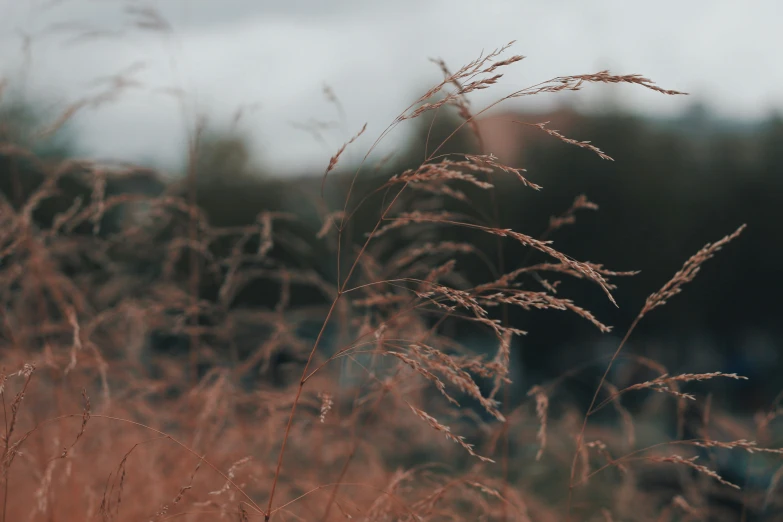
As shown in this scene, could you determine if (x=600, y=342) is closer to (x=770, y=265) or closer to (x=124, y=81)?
(x=770, y=265)

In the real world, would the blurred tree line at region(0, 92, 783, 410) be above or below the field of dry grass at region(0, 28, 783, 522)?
below

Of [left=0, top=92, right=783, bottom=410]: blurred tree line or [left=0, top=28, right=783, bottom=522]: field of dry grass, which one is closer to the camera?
[left=0, top=28, right=783, bottom=522]: field of dry grass

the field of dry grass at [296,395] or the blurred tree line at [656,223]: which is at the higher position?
the field of dry grass at [296,395]

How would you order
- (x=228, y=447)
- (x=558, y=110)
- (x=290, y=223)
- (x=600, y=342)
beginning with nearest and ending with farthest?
(x=228, y=447)
(x=558, y=110)
(x=290, y=223)
(x=600, y=342)

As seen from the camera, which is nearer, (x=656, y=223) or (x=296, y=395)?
(x=296, y=395)

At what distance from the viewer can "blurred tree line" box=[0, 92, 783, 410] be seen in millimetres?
14242

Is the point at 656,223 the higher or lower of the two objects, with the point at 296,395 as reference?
lower

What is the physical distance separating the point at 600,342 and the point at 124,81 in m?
14.3

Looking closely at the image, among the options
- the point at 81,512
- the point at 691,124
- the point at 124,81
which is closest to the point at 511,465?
the point at 81,512

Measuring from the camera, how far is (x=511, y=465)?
241cm

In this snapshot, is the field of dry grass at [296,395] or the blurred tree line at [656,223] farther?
the blurred tree line at [656,223]

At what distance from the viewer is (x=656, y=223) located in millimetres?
15148

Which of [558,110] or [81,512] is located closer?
[81,512]

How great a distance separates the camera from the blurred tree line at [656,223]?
14.2m
